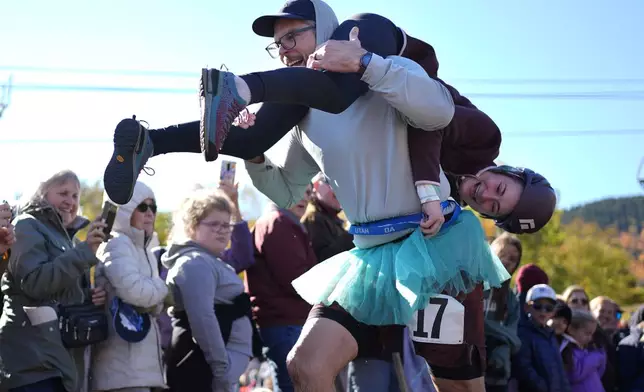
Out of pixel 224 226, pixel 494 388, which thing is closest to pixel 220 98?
pixel 224 226

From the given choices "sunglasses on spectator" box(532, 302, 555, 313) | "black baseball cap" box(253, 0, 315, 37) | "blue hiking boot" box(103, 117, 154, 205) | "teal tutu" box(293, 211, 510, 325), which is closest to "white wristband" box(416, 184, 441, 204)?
"teal tutu" box(293, 211, 510, 325)

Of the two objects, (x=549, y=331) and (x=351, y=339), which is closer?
(x=351, y=339)

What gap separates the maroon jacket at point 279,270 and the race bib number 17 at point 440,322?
2534 millimetres

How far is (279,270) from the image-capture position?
264 inches

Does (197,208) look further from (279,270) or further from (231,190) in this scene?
(279,270)

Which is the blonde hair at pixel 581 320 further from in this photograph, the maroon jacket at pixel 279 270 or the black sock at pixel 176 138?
the black sock at pixel 176 138

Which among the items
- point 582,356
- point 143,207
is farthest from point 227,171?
point 582,356

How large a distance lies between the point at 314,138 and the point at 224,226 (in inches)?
89.4

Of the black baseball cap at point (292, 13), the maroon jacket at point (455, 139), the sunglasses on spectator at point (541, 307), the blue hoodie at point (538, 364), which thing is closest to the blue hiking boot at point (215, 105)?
the black baseball cap at point (292, 13)

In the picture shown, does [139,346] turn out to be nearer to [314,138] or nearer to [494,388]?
[314,138]

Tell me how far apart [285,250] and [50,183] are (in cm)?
182

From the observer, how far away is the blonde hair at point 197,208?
6.36 meters

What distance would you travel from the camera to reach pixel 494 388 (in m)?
7.11

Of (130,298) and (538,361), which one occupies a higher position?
(130,298)
